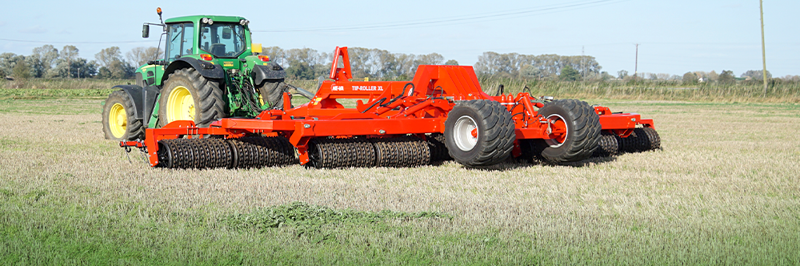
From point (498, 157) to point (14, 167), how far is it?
16.2ft

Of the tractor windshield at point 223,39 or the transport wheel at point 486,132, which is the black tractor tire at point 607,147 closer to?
the transport wheel at point 486,132

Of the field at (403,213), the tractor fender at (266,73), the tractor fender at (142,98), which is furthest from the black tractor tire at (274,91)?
the field at (403,213)

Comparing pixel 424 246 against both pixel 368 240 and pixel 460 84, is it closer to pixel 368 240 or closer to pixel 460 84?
pixel 368 240

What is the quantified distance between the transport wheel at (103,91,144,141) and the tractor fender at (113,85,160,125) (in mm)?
169

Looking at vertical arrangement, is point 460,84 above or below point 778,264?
above

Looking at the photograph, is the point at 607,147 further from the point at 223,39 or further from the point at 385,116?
the point at 223,39

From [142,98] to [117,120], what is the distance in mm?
1204

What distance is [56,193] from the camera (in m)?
5.33

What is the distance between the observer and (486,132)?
255 inches

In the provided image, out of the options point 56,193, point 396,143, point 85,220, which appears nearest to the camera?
point 85,220

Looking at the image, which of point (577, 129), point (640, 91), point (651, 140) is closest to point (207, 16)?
point (577, 129)

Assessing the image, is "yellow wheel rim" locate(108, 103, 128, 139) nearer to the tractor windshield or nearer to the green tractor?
the green tractor

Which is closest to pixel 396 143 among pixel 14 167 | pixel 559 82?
pixel 14 167

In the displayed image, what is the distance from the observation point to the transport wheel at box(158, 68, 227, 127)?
827cm
